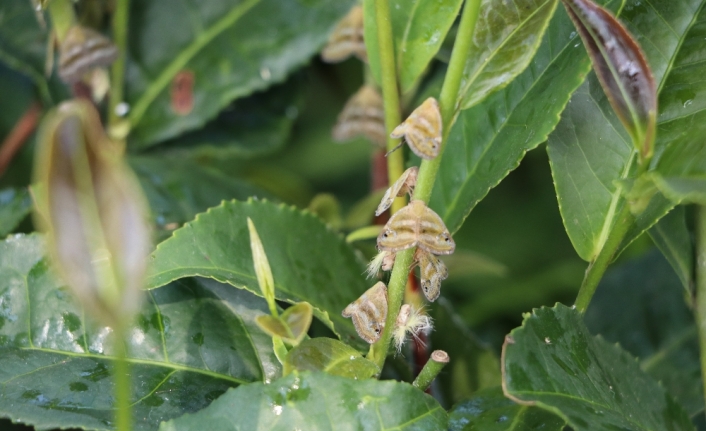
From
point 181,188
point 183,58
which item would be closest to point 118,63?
point 183,58

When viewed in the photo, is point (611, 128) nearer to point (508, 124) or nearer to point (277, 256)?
point (508, 124)

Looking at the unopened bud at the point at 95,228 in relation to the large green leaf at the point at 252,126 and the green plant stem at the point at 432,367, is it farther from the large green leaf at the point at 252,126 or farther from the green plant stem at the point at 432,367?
the large green leaf at the point at 252,126

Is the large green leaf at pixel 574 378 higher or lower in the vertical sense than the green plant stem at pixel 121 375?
lower

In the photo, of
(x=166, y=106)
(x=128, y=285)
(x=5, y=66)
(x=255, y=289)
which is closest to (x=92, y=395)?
(x=255, y=289)

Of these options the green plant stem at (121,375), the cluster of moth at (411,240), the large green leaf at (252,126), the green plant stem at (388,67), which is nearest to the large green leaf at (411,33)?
the green plant stem at (388,67)

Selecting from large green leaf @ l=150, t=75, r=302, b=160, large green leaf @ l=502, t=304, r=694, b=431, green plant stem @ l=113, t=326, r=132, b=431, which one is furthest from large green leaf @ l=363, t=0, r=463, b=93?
large green leaf @ l=150, t=75, r=302, b=160

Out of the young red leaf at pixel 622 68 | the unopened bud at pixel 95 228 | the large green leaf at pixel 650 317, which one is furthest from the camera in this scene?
the large green leaf at pixel 650 317
